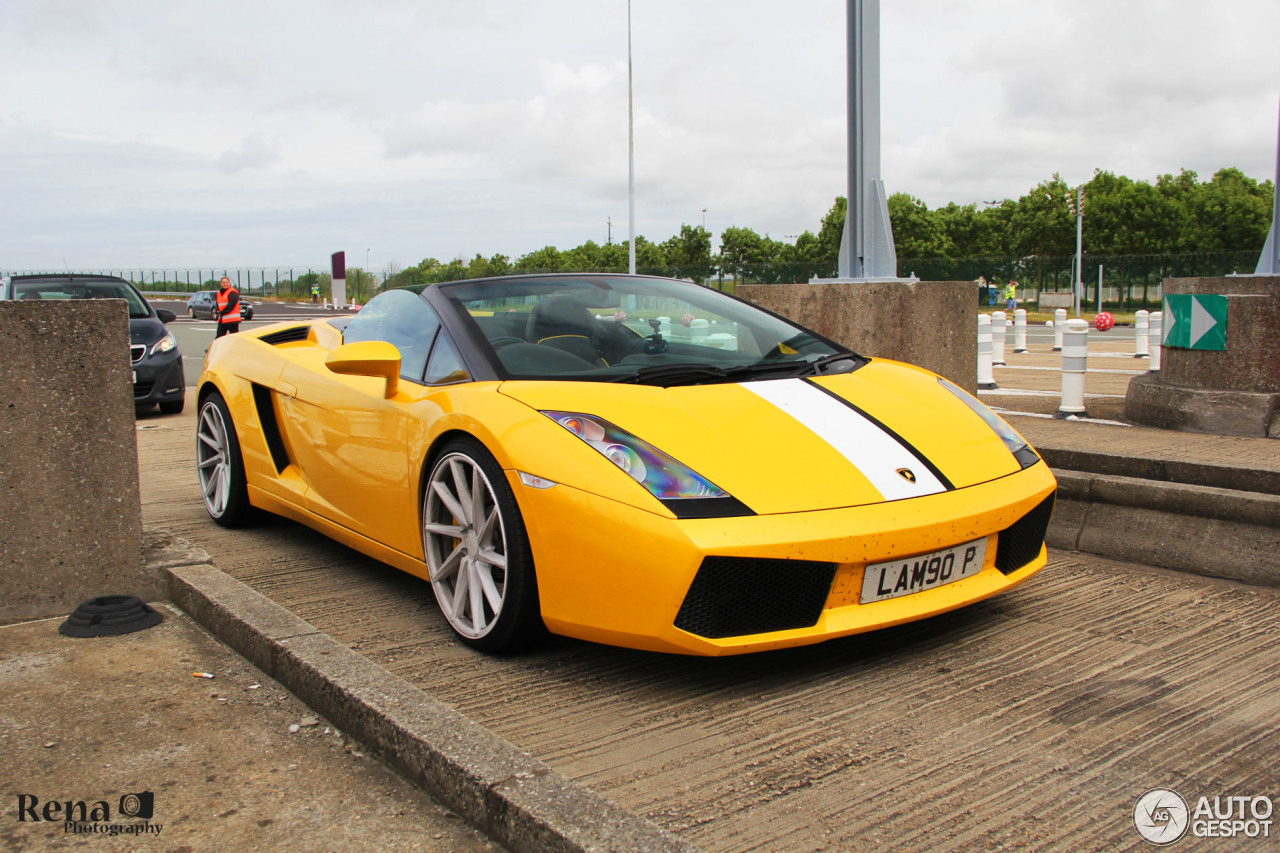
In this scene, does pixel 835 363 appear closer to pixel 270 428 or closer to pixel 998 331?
pixel 270 428

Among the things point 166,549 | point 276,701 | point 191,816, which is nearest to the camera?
point 191,816

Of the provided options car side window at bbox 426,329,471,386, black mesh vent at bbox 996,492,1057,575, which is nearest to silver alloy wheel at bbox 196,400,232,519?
car side window at bbox 426,329,471,386

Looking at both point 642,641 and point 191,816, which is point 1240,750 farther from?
point 191,816

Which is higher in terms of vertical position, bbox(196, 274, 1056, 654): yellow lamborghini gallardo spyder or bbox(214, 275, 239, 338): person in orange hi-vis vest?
bbox(214, 275, 239, 338): person in orange hi-vis vest

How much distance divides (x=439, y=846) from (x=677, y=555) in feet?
2.91

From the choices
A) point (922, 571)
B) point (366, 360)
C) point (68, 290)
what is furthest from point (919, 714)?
point (68, 290)

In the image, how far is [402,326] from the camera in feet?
13.2

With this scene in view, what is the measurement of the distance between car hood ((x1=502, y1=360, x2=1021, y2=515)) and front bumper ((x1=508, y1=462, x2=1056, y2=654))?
0.27 ft

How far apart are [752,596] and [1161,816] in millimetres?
1029

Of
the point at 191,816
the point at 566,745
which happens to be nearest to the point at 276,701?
the point at 191,816

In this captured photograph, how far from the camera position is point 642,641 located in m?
2.82

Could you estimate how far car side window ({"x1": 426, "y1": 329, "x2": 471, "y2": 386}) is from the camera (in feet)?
11.5

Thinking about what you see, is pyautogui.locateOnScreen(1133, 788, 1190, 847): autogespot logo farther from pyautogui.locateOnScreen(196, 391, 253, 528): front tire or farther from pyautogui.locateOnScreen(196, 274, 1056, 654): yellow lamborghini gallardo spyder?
pyautogui.locateOnScreen(196, 391, 253, 528): front tire

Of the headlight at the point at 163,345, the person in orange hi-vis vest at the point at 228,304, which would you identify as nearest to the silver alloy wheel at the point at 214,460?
the headlight at the point at 163,345
